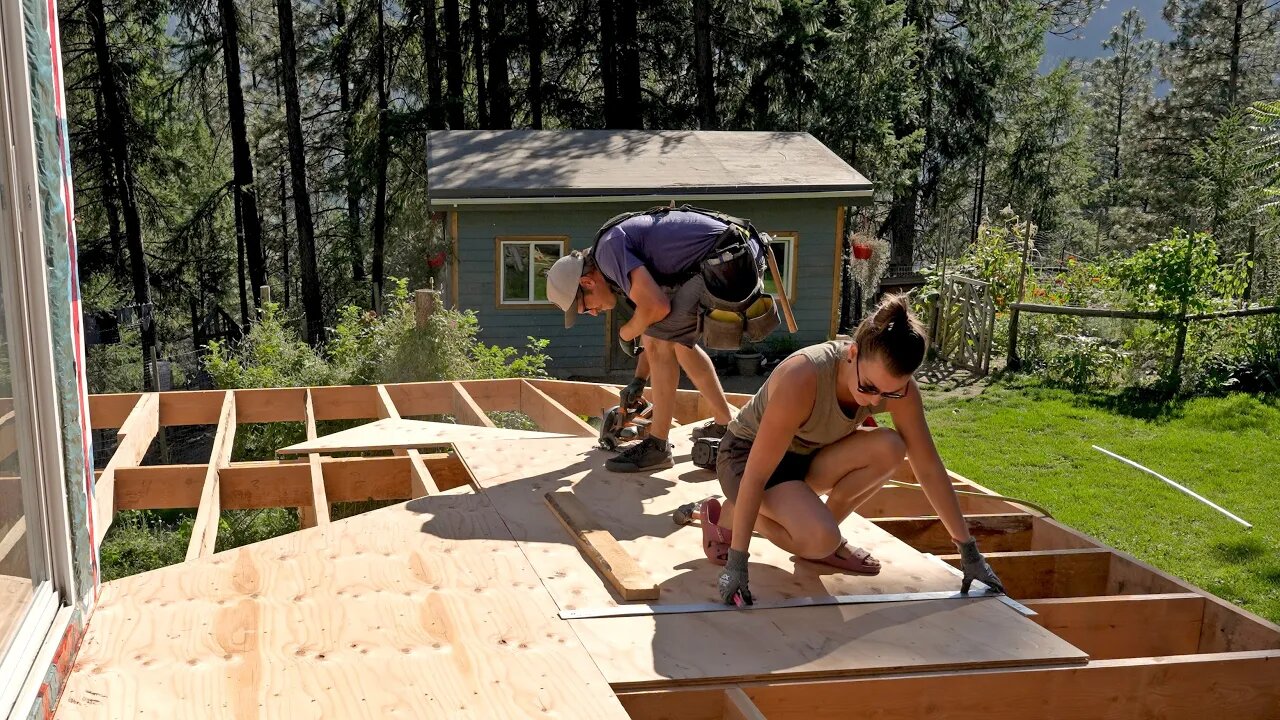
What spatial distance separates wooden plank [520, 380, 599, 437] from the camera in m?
5.57

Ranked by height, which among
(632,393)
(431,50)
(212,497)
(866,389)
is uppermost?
(431,50)

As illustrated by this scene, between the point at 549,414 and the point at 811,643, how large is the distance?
3.59 metres

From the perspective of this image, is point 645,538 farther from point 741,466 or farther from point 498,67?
point 498,67

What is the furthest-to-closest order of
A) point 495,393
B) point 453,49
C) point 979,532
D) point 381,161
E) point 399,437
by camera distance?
point 453,49 → point 381,161 → point 495,393 → point 399,437 → point 979,532

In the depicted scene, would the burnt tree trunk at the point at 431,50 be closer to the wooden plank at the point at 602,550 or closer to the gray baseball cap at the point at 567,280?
the gray baseball cap at the point at 567,280

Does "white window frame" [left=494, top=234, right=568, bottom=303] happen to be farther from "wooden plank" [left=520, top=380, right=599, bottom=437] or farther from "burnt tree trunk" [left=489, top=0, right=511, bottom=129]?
"burnt tree trunk" [left=489, top=0, right=511, bottom=129]

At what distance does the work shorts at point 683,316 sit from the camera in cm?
421

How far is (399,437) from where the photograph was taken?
17.4 ft

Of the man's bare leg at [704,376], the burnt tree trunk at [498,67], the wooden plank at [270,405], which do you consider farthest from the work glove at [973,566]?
the burnt tree trunk at [498,67]

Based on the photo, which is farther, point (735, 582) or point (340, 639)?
point (735, 582)

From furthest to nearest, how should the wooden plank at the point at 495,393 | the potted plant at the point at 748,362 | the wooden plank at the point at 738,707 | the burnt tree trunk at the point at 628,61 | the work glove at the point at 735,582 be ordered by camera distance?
the burnt tree trunk at the point at 628,61 < the potted plant at the point at 748,362 < the wooden plank at the point at 495,393 < the work glove at the point at 735,582 < the wooden plank at the point at 738,707

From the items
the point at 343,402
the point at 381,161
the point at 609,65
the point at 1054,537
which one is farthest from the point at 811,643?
the point at 381,161

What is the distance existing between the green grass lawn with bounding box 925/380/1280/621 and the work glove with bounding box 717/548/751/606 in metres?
3.77

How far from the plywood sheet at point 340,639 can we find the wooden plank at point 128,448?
2.98ft
